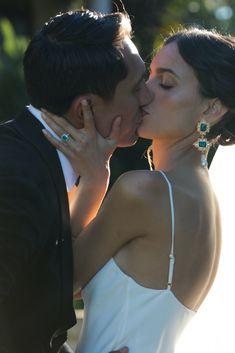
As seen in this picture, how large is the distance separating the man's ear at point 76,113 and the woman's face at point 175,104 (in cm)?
32

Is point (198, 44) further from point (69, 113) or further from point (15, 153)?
point (15, 153)

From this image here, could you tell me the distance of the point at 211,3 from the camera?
10258mm

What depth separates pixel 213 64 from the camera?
3730 mm

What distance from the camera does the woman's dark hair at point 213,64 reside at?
147 inches

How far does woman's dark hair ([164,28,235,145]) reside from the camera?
3.73 meters

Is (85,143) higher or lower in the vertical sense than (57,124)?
lower

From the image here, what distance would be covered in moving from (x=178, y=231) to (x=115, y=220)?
0.86ft

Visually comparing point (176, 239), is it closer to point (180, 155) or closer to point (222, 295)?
point (180, 155)

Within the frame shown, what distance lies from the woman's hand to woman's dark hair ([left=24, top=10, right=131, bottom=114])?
65 millimetres

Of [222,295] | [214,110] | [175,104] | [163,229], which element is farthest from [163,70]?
[222,295]

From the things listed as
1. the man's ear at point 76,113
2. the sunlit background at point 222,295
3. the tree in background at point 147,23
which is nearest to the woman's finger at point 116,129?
the man's ear at point 76,113

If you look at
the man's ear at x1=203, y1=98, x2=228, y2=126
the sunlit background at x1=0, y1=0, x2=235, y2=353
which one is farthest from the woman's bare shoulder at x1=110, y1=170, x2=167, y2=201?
the sunlit background at x1=0, y1=0, x2=235, y2=353

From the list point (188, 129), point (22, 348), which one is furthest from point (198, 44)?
point (22, 348)

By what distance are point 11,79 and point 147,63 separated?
18.2 ft
